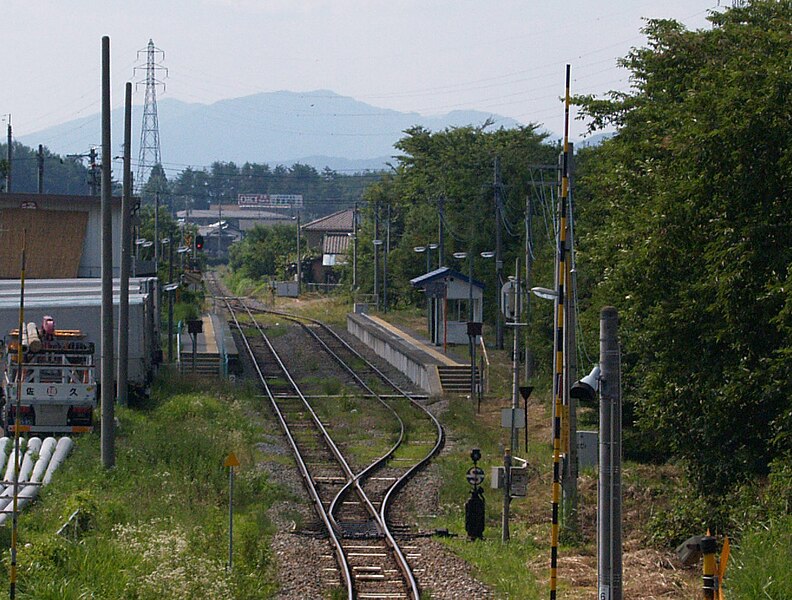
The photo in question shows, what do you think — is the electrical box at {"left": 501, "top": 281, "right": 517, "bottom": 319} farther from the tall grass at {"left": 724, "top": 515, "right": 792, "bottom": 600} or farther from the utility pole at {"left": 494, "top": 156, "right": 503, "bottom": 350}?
the tall grass at {"left": 724, "top": 515, "right": 792, "bottom": 600}

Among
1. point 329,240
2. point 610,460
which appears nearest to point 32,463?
point 610,460

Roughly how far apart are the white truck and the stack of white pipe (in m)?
0.78

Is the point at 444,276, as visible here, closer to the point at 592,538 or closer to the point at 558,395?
the point at 592,538

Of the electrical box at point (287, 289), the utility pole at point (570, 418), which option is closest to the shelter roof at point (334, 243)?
the electrical box at point (287, 289)

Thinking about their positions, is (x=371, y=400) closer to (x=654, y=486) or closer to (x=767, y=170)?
(x=654, y=486)

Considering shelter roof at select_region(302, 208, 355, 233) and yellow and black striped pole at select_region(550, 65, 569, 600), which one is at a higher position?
shelter roof at select_region(302, 208, 355, 233)

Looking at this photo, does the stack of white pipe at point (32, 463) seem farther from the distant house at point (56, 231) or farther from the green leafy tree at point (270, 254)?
the green leafy tree at point (270, 254)

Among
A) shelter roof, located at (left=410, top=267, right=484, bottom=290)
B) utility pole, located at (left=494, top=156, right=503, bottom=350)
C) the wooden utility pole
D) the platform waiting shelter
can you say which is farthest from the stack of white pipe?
the platform waiting shelter

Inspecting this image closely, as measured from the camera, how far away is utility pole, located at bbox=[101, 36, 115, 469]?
18.9 m

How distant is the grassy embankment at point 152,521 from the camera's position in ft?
38.1

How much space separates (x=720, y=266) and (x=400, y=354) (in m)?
26.7

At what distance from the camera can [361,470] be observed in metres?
22.3

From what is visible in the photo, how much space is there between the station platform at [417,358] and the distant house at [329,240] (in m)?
40.2

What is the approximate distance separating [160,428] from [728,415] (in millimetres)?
12419
